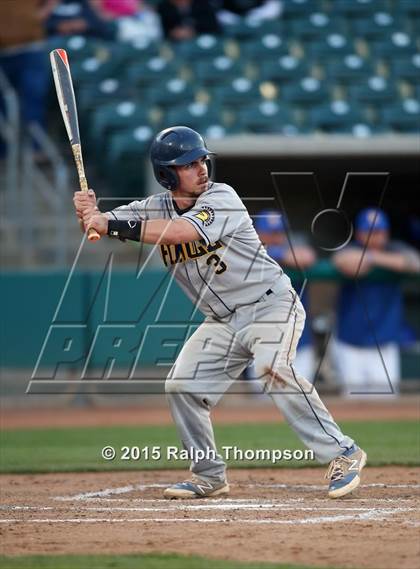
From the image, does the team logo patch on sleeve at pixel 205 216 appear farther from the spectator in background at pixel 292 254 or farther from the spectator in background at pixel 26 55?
the spectator in background at pixel 26 55

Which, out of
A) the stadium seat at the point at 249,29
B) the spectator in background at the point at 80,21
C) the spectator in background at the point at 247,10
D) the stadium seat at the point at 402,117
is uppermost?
the spectator in background at the point at 80,21

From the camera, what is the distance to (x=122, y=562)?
422cm

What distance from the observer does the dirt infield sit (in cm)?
447

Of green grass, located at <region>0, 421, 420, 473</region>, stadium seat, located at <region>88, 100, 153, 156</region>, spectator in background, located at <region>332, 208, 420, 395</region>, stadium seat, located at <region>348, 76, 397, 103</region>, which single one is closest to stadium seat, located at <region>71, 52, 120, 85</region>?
stadium seat, located at <region>88, 100, 153, 156</region>

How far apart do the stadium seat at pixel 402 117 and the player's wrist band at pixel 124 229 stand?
28.6 ft

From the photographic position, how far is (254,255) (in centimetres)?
615

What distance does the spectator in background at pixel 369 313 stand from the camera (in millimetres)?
11875

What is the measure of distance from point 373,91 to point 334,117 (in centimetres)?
98

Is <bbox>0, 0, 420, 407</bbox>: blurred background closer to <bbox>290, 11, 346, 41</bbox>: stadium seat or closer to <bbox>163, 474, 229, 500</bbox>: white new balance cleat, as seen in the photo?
<bbox>290, 11, 346, 41</bbox>: stadium seat

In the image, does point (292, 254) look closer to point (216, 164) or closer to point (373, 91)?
point (216, 164)

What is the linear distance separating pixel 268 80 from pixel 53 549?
1083 cm

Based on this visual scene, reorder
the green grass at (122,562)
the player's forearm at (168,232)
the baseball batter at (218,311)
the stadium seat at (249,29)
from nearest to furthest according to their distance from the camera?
the green grass at (122,562) < the player's forearm at (168,232) < the baseball batter at (218,311) < the stadium seat at (249,29)

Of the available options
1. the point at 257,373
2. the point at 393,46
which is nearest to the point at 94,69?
the point at 393,46

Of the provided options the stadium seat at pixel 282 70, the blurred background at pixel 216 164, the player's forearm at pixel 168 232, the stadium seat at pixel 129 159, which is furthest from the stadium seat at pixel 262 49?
the player's forearm at pixel 168 232
